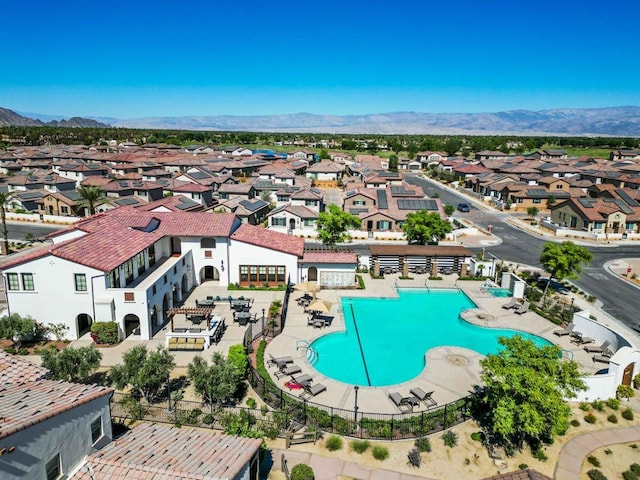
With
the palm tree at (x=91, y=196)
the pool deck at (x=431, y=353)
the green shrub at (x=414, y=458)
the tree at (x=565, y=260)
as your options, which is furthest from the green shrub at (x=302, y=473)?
the palm tree at (x=91, y=196)

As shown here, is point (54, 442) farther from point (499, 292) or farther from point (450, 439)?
point (499, 292)

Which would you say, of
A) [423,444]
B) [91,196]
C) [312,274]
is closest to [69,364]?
[423,444]

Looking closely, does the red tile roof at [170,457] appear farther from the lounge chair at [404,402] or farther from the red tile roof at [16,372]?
the lounge chair at [404,402]

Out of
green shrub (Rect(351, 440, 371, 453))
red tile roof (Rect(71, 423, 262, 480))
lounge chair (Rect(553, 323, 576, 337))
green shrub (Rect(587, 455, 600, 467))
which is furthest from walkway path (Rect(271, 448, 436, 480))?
lounge chair (Rect(553, 323, 576, 337))

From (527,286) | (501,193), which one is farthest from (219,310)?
(501,193)

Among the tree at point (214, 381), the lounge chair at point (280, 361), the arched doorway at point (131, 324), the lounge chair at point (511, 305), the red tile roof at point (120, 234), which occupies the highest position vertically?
the red tile roof at point (120, 234)

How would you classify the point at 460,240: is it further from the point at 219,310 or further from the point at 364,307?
the point at 219,310
